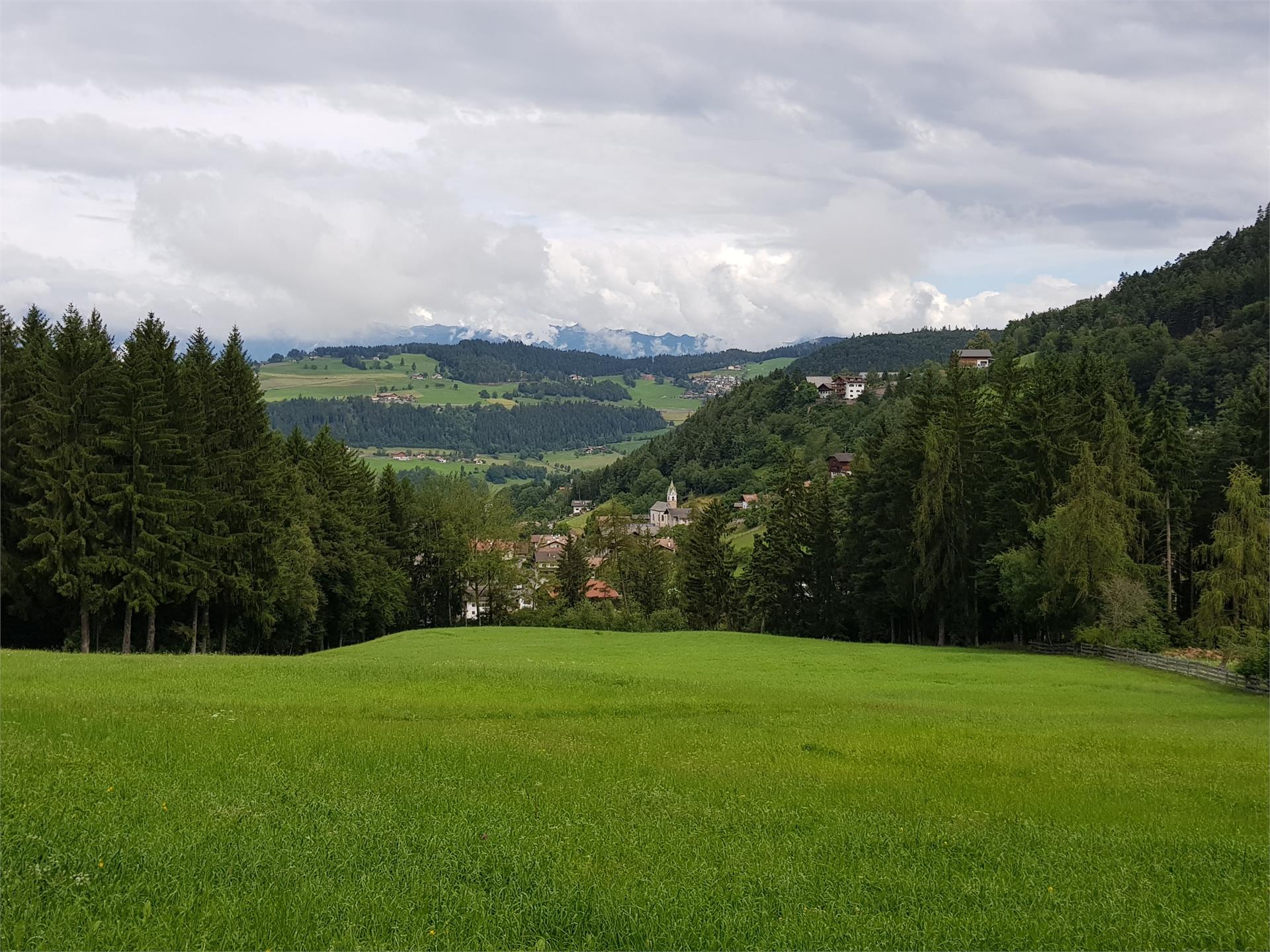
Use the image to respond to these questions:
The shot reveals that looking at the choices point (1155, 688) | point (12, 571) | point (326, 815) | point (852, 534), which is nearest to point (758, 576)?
point (852, 534)

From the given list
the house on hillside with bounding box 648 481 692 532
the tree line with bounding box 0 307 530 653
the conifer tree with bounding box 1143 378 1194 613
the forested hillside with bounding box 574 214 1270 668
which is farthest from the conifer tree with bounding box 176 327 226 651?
the house on hillside with bounding box 648 481 692 532

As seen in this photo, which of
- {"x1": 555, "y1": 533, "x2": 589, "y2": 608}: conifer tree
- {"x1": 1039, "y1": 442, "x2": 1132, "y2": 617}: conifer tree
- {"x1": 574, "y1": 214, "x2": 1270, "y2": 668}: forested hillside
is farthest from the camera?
{"x1": 555, "y1": 533, "x2": 589, "y2": 608}: conifer tree

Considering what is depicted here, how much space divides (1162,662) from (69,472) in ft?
161

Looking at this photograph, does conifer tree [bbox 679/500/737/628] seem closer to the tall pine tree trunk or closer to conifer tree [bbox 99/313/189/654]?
the tall pine tree trunk

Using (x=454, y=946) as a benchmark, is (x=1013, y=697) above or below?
below

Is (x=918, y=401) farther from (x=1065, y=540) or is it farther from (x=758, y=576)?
(x=758, y=576)

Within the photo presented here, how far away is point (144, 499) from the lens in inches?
1484

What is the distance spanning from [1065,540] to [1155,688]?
11835 millimetres

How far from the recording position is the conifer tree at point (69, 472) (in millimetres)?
36125

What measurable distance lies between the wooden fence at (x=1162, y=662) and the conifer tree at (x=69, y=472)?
154 feet

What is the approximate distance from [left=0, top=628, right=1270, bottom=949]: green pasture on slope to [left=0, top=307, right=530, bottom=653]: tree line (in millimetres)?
17581

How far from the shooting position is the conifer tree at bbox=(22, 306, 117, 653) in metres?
36.1

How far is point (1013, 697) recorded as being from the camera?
28984 mm

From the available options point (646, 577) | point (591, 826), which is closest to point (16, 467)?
point (591, 826)
